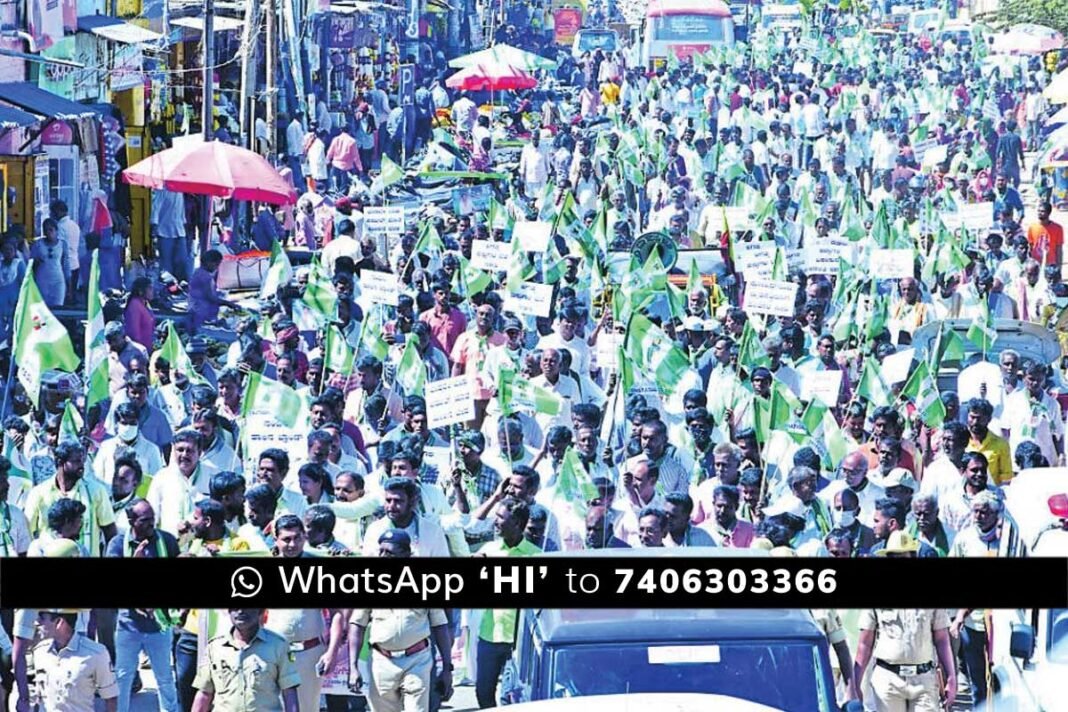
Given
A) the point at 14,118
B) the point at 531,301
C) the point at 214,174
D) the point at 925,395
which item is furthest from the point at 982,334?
the point at 14,118

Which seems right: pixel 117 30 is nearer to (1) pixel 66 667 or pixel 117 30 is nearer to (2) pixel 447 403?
(2) pixel 447 403

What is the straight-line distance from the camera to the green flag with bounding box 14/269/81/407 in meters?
10.4

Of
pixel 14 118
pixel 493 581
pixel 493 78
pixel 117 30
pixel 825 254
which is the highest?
pixel 117 30

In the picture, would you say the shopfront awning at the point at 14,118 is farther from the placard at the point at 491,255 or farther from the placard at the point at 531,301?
the placard at the point at 531,301

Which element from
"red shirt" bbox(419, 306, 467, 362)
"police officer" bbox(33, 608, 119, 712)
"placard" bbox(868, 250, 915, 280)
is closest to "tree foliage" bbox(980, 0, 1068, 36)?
"placard" bbox(868, 250, 915, 280)

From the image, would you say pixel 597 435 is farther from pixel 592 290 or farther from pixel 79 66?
pixel 79 66

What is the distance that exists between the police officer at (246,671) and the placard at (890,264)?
5.51m

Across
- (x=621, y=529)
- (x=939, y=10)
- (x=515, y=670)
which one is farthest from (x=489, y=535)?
(x=939, y=10)

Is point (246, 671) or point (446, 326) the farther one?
point (446, 326)

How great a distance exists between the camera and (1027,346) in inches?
450

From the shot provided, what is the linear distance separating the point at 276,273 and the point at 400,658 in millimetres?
4324

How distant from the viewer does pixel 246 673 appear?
25.8 feet

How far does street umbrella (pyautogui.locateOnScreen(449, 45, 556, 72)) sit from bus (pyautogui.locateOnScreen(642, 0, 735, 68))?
633 millimetres

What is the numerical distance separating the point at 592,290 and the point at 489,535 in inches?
135
